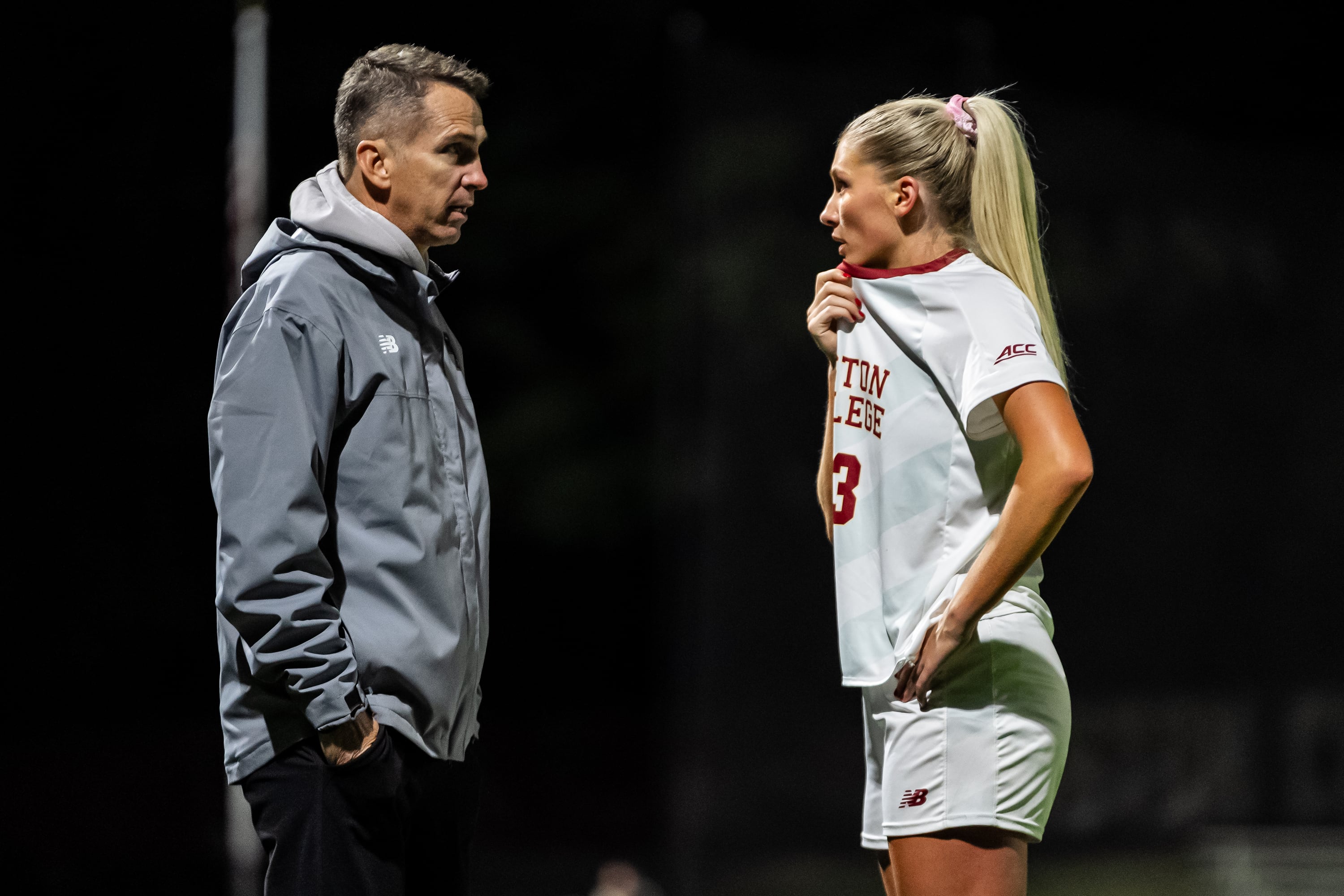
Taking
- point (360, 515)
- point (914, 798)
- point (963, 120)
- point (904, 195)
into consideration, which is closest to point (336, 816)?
point (360, 515)

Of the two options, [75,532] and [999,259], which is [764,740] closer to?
[999,259]

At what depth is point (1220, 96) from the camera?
27.7ft

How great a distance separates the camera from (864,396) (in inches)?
84.8

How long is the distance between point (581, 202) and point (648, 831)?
567 centimetres

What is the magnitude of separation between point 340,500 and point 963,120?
1.01 m

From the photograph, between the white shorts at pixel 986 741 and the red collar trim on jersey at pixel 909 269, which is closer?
the white shorts at pixel 986 741

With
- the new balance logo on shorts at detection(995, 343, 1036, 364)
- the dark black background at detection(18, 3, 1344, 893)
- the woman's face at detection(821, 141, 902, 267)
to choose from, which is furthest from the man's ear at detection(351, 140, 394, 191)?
the dark black background at detection(18, 3, 1344, 893)

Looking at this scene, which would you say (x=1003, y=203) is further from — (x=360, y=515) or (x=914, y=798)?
(x=360, y=515)

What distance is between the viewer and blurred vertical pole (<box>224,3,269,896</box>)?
220 inches

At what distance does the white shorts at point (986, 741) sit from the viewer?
1.99 metres

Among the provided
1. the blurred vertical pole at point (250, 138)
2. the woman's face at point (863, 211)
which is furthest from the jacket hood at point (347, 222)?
the blurred vertical pole at point (250, 138)

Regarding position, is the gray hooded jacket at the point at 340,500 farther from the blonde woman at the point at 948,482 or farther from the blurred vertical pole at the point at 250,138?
the blurred vertical pole at the point at 250,138

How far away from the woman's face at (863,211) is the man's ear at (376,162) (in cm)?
62

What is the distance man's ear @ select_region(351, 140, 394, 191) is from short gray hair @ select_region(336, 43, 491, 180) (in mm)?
17
